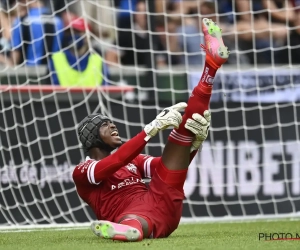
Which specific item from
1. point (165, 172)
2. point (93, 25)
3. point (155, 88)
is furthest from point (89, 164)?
point (93, 25)

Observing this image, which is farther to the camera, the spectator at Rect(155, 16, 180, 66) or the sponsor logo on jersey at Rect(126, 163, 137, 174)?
the spectator at Rect(155, 16, 180, 66)

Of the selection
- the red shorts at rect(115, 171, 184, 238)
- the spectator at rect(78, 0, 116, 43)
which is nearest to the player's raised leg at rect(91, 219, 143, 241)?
the red shorts at rect(115, 171, 184, 238)

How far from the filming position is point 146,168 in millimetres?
5973

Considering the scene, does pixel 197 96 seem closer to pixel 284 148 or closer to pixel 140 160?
pixel 140 160

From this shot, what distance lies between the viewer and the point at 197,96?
5.44 metres

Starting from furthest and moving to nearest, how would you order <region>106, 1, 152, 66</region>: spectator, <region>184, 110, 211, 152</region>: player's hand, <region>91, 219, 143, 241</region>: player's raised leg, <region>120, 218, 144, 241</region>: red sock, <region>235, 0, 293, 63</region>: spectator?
<region>235, 0, 293, 63</region>: spectator < <region>106, 1, 152, 66</region>: spectator < <region>184, 110, 211, 152</region>: player's hand < <region>120, 218, 144, 241</region>: red sock < <region>91, 219, 143, 241</region>: player's raised leg

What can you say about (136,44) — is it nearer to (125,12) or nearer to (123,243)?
(125,12)

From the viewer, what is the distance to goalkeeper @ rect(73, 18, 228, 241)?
17.4ft

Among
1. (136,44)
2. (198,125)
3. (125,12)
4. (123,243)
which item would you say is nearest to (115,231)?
(123,243)

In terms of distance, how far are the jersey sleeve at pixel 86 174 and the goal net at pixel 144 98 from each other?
247cm

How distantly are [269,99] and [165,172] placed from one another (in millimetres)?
3360

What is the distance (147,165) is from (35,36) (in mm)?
3475

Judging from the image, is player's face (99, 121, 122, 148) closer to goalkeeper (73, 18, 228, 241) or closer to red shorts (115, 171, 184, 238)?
goalkeeper (73, 18, 228, 241)

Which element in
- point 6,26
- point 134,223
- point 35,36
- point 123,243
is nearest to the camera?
point 123,243
